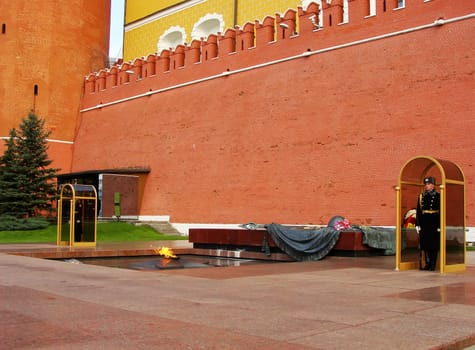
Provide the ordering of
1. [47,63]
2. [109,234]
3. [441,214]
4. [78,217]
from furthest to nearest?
[47,63]
[109,234]
[78,217]
[441,214]

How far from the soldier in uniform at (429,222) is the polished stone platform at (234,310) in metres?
0.50

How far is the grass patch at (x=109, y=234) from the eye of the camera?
1739cm

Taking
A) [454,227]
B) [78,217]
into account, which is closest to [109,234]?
[78,217]

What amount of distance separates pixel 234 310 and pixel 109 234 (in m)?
14.4

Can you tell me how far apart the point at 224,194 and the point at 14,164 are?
759cm

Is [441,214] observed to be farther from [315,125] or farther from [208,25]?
[208,25]

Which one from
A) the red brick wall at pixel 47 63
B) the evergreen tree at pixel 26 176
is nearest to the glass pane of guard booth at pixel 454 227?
the evergreen tree at pixel 26 176

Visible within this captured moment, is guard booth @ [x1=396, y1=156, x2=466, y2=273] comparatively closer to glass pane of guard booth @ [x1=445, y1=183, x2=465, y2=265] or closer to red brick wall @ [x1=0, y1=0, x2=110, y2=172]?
glass pane of guard booth @ [x1=445, y1=183, x2=465, y2=265]

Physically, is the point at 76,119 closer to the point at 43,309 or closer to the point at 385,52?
the point at 385,52

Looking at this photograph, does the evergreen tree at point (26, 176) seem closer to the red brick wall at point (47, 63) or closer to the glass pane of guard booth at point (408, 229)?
the red brick wall at point (47, 63)

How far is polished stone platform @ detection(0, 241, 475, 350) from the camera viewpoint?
11.7 ft

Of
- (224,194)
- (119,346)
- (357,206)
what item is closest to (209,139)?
(224,194)

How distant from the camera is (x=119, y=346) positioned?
3375mm

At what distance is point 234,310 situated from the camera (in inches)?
183
